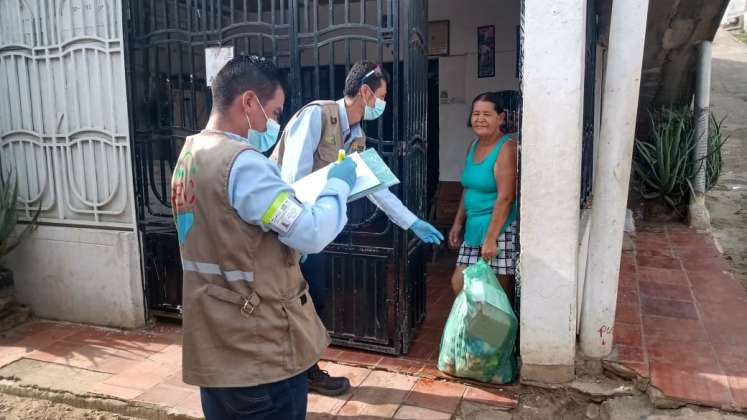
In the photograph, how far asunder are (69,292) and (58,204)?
27.1 inches

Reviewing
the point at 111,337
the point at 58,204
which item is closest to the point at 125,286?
the point at 111,337

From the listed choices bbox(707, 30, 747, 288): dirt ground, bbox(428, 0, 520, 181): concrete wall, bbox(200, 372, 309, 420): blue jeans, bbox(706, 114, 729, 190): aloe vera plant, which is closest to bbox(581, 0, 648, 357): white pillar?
bbox(200, 372, 309, 420): blue jeans

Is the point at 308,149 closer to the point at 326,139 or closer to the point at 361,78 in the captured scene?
the point at 326,139

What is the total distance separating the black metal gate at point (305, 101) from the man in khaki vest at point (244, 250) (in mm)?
1555

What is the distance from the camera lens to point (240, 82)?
71.4 inches

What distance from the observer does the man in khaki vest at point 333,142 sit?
2.78 m

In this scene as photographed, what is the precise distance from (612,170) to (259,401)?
7.08 feet

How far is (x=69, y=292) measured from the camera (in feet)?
14.2

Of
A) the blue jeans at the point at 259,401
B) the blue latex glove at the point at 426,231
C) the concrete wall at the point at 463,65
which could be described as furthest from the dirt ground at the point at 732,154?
the blue jeans at the point at 259,401

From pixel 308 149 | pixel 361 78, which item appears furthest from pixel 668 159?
pixel 308 149

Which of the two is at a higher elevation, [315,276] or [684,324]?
[315,276]

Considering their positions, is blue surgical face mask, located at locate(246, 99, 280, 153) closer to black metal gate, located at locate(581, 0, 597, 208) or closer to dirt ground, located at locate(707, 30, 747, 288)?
black metal gate, located at locate(581, 0, 597, 208)

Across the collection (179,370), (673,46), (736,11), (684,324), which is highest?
(736,11)

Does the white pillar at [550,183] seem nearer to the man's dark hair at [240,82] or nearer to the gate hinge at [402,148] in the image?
the gate hinge at [402,148]
